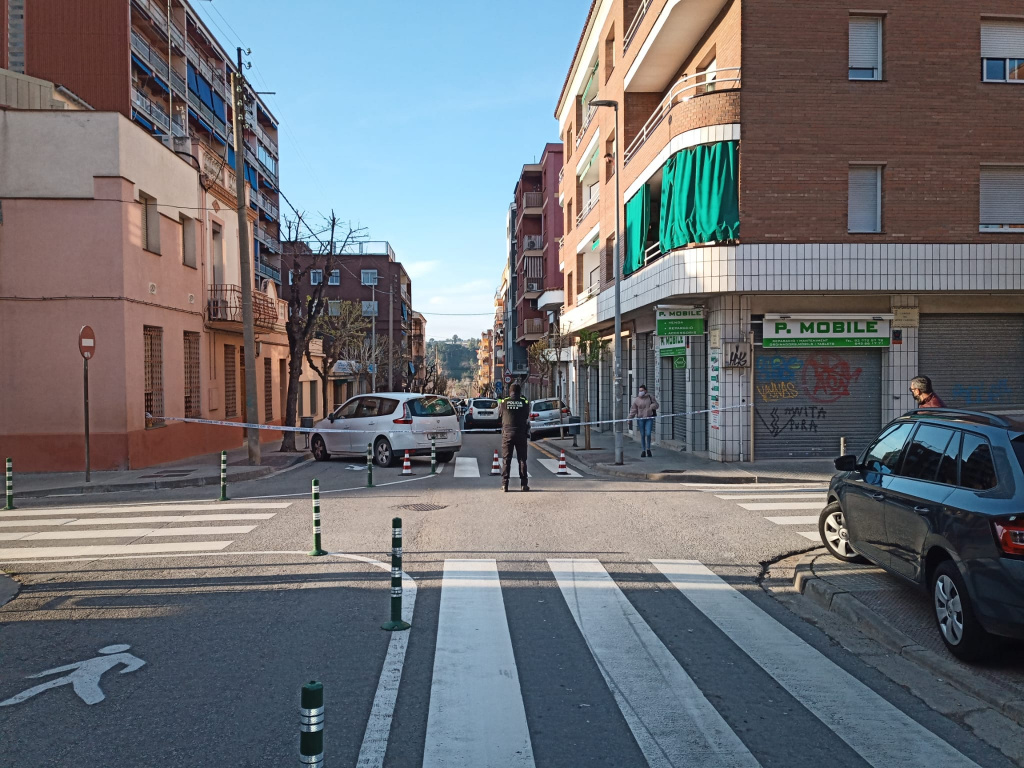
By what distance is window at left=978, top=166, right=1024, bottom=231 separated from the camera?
18188 mm

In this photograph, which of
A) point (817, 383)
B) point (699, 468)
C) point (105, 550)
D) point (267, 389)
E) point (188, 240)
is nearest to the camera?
point (105, 550)

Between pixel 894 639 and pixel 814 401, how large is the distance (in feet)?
44.4

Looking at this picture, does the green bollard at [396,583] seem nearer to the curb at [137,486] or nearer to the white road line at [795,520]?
the white road line at [795,520]

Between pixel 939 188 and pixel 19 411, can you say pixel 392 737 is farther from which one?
pixel 939 188

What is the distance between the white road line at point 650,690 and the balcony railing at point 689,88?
13.9m

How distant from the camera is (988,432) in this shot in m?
5.76

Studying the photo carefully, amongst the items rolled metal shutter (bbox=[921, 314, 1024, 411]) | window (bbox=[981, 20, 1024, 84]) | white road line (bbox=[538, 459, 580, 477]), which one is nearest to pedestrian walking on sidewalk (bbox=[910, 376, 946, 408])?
white road line (bbox=[538, 459, 580, 477])

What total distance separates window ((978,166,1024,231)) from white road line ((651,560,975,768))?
47.9 ft

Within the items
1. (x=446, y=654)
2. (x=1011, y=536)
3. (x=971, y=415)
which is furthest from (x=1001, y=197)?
(x=446, y=654)

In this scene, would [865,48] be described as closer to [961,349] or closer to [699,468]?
[961,349]

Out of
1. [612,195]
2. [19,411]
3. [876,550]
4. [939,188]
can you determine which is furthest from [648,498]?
[612,195]

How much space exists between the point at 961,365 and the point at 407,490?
1287cm

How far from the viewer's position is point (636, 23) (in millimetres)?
22688

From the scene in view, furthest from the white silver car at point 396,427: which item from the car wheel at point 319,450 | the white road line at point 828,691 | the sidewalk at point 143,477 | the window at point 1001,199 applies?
the window at point 1001,199
